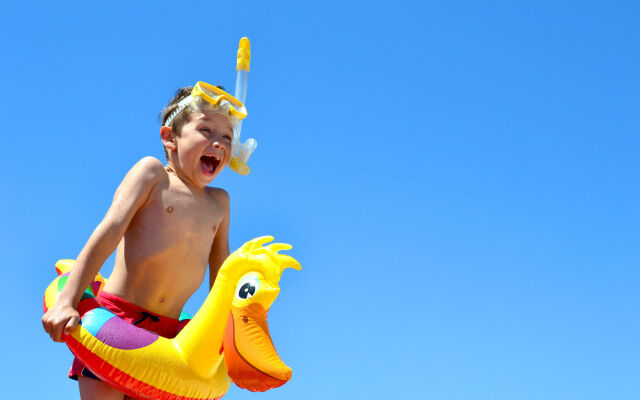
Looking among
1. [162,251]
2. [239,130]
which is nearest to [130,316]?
[162,251]

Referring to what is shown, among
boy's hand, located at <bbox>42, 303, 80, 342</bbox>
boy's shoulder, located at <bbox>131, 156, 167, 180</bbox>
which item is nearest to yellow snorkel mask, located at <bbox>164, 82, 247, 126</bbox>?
boy's shoulder, located at <bbox>131, 156, 167, 180</bbox>

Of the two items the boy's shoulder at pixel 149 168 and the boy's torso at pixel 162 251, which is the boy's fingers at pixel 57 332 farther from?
the boy's shoulder at pixel 149 168

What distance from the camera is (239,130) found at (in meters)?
4.95

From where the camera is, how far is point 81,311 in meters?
4.08

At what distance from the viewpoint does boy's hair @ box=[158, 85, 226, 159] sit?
15.7 feet

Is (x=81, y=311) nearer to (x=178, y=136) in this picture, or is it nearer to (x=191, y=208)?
(x=191, y=208)

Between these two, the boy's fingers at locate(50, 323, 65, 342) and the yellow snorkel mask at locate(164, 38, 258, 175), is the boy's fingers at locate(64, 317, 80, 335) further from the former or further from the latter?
the yellow snorkel mask at locate(164, 38, 258, 175)

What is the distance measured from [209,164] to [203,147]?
134mm

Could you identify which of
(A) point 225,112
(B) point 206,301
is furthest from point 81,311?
(A) point 225,112

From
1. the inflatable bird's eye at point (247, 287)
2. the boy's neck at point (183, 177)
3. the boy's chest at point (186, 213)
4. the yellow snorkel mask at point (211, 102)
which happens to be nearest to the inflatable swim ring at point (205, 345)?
the inflatable bird's eye at point (247, 287)

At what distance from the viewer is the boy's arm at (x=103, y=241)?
397cm

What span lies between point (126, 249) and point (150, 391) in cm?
91

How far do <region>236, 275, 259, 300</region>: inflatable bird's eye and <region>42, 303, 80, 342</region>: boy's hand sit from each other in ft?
2.93

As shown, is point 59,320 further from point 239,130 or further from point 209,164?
point 239,130
